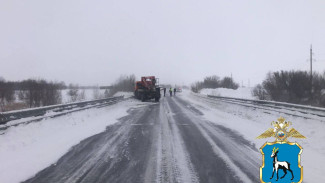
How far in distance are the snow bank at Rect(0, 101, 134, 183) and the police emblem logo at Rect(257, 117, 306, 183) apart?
479cm

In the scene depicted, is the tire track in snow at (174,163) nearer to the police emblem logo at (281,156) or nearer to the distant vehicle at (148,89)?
the police emblem logo at (281,156)

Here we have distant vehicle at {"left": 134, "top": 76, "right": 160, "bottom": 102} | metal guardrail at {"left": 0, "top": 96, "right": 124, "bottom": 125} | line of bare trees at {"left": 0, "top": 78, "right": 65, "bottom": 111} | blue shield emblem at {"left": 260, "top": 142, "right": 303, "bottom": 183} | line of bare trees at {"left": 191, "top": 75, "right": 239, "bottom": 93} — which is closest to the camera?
blue shield emblem at {"left": 260, "top": 142, "right": 303, "bottom": 183}

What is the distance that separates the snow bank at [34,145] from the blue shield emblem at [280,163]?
478 centimetres

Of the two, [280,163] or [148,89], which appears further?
[148,89]

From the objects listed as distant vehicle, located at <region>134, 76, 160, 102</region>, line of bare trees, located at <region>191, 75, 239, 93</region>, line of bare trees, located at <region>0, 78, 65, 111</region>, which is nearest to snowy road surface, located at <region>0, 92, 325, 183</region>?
line of bare trees, located at <region>0, 78, 65, 111</region>

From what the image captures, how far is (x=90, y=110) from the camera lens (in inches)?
637

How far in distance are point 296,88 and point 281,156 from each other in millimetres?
32052

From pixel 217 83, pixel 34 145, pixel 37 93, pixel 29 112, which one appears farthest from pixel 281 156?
pixel 217 83

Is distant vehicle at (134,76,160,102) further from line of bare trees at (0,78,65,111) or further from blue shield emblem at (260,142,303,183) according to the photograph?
blue shield emblem at (260,142,303,183)

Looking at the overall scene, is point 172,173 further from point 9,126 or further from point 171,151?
point 9,126

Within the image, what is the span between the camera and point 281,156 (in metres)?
2.18

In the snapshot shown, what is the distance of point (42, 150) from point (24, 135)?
120 cm

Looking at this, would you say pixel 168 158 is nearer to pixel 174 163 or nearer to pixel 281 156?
pixel 174 163

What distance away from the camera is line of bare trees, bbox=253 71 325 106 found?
29688 millimetres
